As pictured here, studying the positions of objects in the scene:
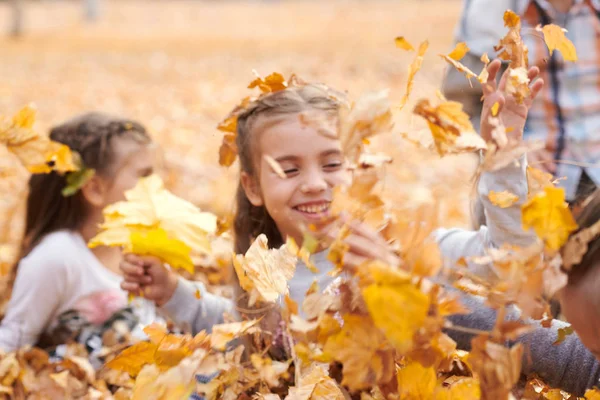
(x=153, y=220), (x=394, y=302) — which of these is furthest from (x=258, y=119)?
(x=394, y=302)

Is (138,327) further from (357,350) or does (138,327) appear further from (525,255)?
(525,255)

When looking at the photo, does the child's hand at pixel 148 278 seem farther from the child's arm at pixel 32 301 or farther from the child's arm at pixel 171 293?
the child's arm at pixel 32 301

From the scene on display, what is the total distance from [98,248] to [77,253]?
0.13 m

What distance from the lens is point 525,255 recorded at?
110 centimetres

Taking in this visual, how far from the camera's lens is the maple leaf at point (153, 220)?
1.89m

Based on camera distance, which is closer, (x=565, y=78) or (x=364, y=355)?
(x=364, y=355)

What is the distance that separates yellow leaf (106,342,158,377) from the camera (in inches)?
59.7

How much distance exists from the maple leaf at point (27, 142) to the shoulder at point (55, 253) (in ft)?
1.63

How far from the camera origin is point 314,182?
1.82m

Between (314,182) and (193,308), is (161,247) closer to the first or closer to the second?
(193,308)

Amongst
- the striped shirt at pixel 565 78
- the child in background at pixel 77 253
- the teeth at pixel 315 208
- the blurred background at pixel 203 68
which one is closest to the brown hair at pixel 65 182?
the child in background at pixel 77 253

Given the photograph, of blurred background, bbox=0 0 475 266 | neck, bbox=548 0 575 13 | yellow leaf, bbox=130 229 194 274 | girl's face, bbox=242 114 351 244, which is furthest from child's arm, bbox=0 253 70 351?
neck, bbox=548 0 575 13

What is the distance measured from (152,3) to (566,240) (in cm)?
3205

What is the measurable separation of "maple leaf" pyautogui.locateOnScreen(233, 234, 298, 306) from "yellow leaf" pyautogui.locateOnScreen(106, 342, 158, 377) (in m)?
0.27
